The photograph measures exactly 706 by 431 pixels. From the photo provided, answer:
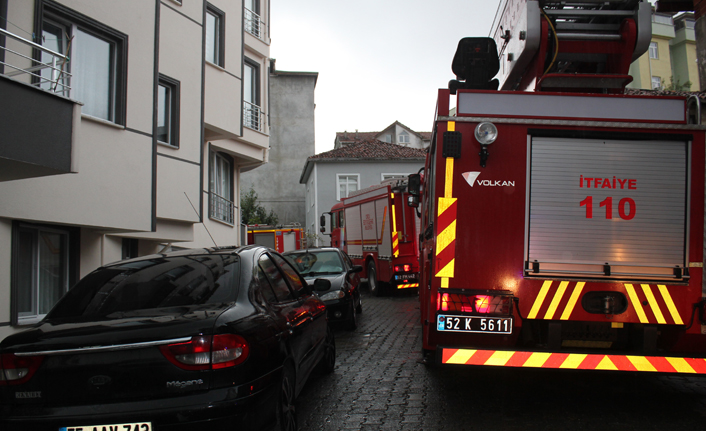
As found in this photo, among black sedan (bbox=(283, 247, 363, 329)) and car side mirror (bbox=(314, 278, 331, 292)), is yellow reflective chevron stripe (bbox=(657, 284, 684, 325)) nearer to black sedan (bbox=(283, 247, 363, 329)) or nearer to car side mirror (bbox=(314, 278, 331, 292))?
car side mirror (bbox=(314, 278, 331, 292))

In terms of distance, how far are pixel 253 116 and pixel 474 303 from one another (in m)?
15.7

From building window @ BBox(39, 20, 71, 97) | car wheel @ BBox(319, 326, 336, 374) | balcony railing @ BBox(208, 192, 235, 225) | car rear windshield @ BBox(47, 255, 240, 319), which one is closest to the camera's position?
car rear windshield @ BBox(47, 255, 240, 319)

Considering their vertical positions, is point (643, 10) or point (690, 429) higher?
point (643, 10)

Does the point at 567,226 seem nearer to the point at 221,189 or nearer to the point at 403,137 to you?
the point at 221,189

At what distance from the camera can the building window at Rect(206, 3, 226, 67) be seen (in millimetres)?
15336

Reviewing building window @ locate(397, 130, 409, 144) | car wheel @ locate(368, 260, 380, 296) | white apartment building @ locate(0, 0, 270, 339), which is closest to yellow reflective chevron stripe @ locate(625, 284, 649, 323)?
white apartment building @ locate(0, 0, 270, 339)

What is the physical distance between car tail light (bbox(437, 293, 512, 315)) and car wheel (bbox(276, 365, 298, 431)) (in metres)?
1.46

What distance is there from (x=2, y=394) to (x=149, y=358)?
33.3 inches

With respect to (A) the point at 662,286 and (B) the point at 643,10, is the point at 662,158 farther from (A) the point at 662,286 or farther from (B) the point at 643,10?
(B) the point at 643,10

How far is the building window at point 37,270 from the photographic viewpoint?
7.85 meters

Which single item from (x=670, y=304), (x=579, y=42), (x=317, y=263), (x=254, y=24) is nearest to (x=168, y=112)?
(x=317, y=263)

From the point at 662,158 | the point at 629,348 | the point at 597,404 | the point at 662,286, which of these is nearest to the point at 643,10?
the point at 662,158

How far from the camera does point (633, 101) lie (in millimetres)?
4926

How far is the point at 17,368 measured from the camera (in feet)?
10.5
